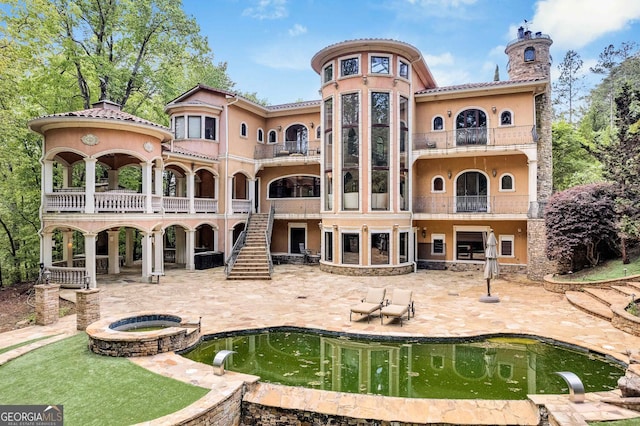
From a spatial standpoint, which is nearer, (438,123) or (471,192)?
(471,192)

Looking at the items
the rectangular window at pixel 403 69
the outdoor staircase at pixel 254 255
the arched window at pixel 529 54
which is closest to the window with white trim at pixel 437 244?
the rectangular window at pixel 403 69

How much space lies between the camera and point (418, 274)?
62.4 feet

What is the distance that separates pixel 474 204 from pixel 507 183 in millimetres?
2212

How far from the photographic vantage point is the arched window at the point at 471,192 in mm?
19219

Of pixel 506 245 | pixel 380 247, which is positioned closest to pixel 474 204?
pixel 506 245

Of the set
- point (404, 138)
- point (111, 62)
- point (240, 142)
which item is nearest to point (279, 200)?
point (240, 142)

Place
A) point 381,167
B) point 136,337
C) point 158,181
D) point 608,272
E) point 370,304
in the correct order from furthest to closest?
point 381,167 → point 158,181 → point 608,272 → point 370,304 → point 136,337

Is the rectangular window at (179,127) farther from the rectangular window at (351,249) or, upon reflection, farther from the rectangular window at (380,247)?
the rectangular window at (380,247)

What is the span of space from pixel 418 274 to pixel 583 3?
2581cm

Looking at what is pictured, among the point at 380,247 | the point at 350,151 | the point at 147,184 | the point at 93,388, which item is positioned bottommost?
the point at 93,388

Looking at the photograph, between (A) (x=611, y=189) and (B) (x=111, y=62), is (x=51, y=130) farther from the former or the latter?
(A) (x=611, y=189)

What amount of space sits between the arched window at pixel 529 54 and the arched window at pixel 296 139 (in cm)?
1320

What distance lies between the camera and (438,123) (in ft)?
67.9

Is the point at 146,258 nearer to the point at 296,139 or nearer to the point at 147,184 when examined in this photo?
the point at 147,184
